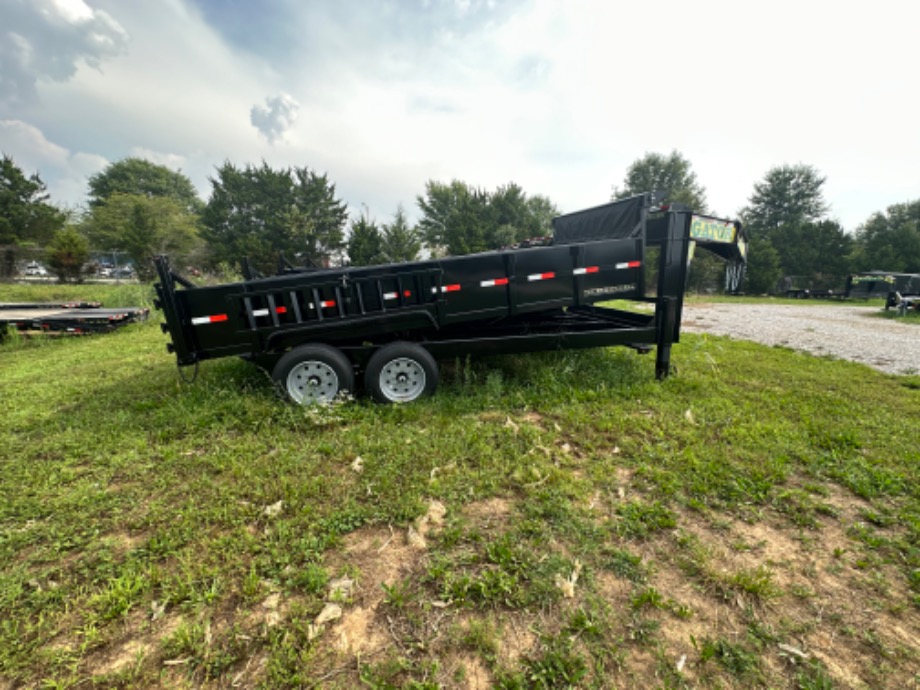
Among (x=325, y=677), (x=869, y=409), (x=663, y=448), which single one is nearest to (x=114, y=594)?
(x=325, y=677)

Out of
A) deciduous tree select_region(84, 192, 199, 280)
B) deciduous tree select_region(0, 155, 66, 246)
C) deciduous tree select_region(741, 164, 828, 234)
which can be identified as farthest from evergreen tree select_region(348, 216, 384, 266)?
deciduous tree select_region(741, 164, 828, 234)

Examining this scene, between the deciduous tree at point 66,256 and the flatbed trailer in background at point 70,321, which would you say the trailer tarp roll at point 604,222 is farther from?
the deciduous tree at point 66,256

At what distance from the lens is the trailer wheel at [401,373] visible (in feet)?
13.4

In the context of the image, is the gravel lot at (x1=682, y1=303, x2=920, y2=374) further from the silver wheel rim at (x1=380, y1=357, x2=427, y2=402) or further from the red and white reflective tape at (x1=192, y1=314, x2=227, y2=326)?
the red and white reflective tape at (x1=192, y1=314, x2=227, y2=326)

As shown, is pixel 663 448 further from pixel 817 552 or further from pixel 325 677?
pixel 325 677

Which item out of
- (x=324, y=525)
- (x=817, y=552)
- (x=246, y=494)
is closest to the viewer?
(x=817, y=552)

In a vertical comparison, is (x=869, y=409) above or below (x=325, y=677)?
below

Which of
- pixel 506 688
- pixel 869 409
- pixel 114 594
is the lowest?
pixel 869 409

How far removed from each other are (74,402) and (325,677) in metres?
5.29

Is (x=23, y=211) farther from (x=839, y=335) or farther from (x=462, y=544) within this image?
(x=839, y=335)

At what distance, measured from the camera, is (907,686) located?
146cm

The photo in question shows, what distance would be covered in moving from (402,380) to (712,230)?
14.6 feet

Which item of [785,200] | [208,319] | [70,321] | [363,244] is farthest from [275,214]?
[785,200]

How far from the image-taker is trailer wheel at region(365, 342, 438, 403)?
4074 mm
